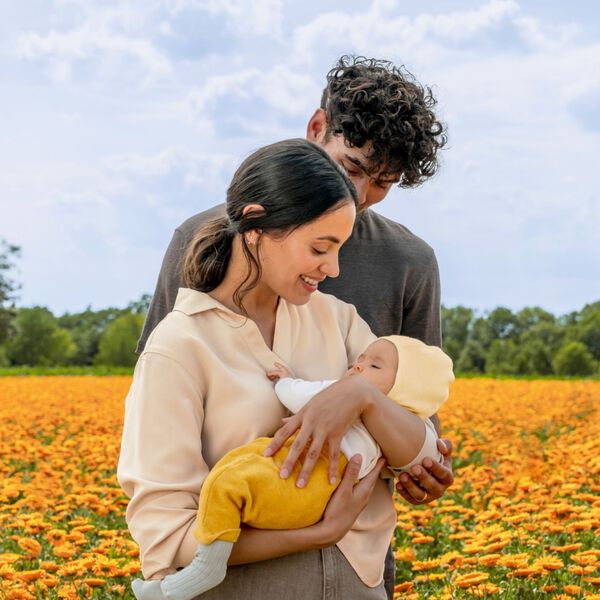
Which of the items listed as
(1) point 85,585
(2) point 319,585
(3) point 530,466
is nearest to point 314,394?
(2) point 319,585

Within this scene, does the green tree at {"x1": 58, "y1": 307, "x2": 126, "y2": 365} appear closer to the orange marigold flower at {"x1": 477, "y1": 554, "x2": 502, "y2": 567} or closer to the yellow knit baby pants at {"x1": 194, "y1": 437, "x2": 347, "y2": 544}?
the orange marigold flower at {"x1": 477, "y1": 554, "x2": 502, "y2": 567}

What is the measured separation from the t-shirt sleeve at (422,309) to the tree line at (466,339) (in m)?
41.6

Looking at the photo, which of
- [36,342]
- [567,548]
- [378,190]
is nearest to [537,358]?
[36,342]

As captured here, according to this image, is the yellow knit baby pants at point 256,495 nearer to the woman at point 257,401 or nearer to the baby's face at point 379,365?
the woman at point 257,401

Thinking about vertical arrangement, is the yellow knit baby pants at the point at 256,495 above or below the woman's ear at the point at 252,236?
below

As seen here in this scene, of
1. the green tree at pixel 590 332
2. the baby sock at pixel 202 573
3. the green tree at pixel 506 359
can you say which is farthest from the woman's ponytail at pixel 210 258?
the green tree at pixel 590 332

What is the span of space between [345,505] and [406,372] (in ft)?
1.32

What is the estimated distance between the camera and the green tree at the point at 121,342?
176 ft

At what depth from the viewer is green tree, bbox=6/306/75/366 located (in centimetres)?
5875

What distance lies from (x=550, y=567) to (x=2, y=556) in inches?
88.0

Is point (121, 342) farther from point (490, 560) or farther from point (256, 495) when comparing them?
point (256, 495)

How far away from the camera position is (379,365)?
251 centimetres

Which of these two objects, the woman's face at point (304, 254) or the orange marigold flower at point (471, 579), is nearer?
the woman's face at point (304, 254)

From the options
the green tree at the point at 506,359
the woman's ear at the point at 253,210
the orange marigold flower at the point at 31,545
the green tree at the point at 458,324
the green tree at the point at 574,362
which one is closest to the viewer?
the woman's ear at the point at 253,210
